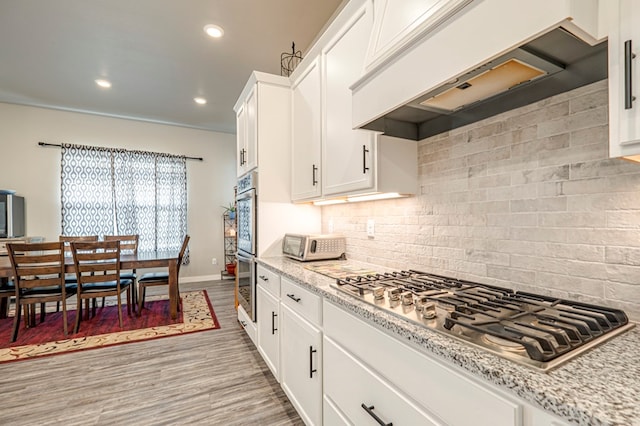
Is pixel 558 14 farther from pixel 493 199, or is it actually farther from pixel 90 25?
pixel 90 25

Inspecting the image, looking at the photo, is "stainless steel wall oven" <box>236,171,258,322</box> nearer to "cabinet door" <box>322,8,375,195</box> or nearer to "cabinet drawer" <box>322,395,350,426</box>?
"cabinet door" <box>322,8,375,195</box>

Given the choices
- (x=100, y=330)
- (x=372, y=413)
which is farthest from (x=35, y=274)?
(x=372, y=413)

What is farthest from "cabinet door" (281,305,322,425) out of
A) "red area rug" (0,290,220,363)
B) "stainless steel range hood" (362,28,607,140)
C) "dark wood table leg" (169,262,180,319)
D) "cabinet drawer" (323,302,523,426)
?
"dark wood table leg" (169,262,180,319)

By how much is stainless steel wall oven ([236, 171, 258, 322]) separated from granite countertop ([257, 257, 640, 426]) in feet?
6.19

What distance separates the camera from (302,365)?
5.48 ft

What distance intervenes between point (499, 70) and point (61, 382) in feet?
11.2

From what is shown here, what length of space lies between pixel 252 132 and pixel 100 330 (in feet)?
9.00

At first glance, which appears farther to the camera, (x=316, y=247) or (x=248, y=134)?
(x=248, y=134)

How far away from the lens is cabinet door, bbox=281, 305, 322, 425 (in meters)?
1.51

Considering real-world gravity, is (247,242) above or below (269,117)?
below

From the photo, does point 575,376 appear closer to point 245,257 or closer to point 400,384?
point 400,384

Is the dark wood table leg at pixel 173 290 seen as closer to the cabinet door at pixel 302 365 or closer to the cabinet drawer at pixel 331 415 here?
the cabinet door at pixel 302 365

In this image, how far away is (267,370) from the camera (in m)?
2.44

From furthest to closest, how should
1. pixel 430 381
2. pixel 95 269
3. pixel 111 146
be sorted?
1. pixel 111 146
2. pixel 95 269
3. pixel 430 381
